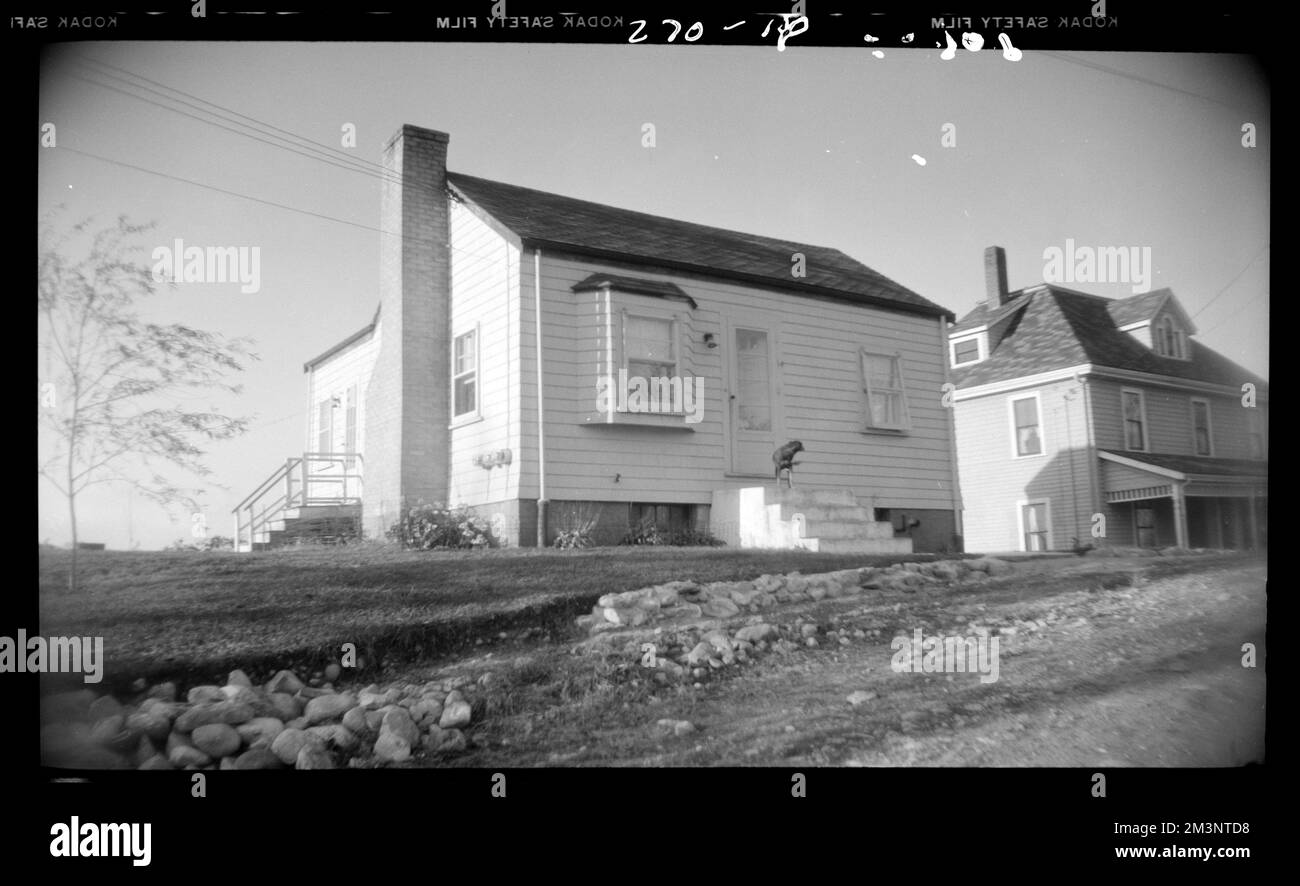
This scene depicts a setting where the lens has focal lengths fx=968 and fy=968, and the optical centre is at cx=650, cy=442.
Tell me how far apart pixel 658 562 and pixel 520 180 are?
2414mm

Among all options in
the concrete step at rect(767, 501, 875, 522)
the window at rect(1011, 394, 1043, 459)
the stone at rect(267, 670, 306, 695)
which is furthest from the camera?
the window at rect(1011, 394, 1043, 459)

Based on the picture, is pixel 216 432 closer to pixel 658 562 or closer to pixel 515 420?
pixel 515 420

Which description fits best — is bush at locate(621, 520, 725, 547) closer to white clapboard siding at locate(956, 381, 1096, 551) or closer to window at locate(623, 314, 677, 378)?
window at locate(623, 314, 677, 378)

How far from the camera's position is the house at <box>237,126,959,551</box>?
5.64 metres

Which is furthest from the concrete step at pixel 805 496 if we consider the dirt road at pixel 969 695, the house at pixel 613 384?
the dirt road at pixel 969 695

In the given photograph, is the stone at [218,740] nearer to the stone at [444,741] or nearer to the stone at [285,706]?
the stone at [285,706]

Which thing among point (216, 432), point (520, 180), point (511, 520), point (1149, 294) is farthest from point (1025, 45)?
point (216, 432)

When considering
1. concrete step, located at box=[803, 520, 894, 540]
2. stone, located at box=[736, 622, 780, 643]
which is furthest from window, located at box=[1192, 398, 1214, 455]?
stone, located at box=[736, 622, 780, 643]

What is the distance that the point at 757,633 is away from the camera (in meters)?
4.98

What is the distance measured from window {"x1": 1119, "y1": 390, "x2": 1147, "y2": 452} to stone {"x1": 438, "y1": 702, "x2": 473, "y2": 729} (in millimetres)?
4095

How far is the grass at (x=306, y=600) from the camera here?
455 centimetres

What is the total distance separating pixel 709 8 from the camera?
198 inches

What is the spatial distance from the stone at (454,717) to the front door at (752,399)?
7.81 feet

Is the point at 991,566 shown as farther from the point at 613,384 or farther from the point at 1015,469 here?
the point at 613,384
